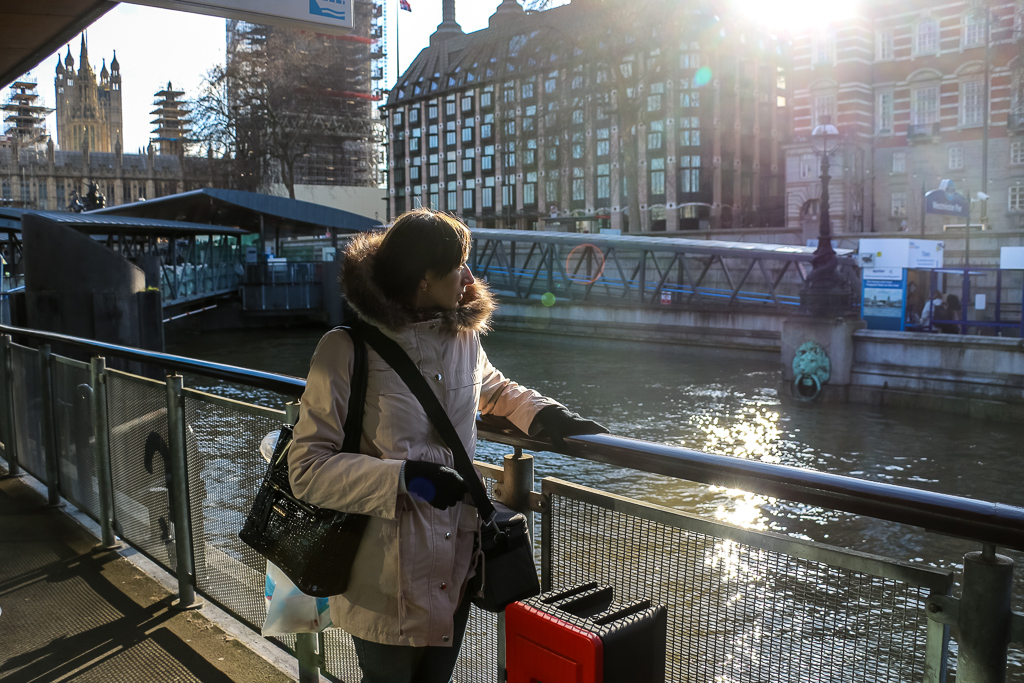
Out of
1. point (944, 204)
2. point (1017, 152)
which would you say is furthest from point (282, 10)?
point (1017, 152)

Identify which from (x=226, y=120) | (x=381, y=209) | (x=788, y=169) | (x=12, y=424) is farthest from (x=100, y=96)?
(x=12, y=424)

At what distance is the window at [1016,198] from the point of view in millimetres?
44250

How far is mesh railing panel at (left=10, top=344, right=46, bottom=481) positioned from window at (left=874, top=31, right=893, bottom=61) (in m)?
51.4

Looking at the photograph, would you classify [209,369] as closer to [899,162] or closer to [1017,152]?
[1017,152]

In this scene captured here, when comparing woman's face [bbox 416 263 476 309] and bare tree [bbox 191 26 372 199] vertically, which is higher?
bare tree [bbox 191 26 372 199]

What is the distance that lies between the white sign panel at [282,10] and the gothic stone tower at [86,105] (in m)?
123

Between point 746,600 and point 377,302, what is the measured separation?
999 mm

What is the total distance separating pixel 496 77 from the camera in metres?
35.7

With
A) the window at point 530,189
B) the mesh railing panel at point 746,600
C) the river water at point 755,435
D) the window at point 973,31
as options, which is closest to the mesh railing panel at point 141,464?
the mesh railing panel at point 746,600

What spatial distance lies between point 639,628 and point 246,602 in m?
2.11

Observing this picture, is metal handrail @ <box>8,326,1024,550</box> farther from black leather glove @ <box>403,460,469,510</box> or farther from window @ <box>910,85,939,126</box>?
window @ <box>910,85,939,126</box>

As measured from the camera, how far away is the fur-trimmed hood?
1934 mm

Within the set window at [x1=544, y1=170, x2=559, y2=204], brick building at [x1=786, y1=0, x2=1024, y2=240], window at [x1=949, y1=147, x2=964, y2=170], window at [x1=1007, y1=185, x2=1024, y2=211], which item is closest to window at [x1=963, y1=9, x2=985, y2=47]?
brick building at [x1=786, y1=0, x2=1024, y2=240]

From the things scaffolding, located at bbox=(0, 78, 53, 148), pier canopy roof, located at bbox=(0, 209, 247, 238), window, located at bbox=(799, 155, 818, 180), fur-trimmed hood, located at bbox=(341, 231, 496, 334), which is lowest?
fur-trimmed hood, located at bbox=(341, 231, 496, 334)
